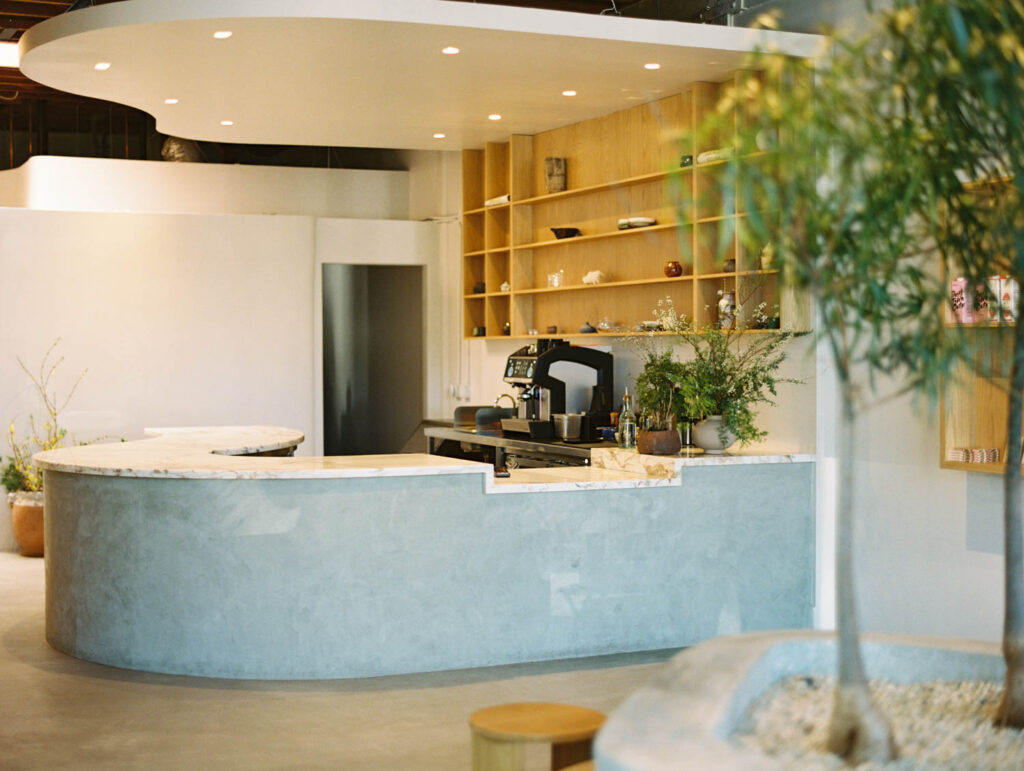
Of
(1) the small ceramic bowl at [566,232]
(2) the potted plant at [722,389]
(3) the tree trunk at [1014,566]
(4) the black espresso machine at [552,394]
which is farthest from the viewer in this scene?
(1) the small ceramic bowl at [566,232]

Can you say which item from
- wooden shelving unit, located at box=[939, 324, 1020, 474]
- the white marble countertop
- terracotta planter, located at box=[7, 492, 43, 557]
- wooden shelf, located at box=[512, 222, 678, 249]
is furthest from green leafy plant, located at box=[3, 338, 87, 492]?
wooden shelving unit, located at box=[939, 324, 1020, 474]

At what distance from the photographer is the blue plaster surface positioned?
537 cm

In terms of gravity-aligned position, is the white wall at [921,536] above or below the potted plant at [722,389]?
below

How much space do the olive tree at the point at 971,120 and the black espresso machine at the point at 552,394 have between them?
4597mm

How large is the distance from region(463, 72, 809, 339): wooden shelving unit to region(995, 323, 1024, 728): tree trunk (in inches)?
116

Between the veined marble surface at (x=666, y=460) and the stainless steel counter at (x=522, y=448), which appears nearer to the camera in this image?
the veined marble surface at (x=666, y=460)

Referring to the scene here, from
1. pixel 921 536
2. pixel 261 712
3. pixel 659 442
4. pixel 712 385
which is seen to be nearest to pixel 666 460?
pixel 659 442

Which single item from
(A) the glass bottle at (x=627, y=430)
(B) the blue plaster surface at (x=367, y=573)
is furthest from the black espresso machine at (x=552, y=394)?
(B) the blue plaster surface at (x=367, y=573)

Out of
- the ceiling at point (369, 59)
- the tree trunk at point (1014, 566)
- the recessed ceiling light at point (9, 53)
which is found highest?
the recessed ceiling light at point (9, 53)

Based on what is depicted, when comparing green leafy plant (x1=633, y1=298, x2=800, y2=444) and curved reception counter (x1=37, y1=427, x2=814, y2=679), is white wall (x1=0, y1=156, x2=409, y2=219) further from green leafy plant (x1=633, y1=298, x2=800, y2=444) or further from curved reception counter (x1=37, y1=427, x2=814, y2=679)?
green leafy plant (x1=633, y1=298, x2=800, y2=444)

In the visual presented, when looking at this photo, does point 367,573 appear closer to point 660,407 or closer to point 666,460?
point 666,460

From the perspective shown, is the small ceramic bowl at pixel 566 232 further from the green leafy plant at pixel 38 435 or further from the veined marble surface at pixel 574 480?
the green leafy plant at pixel 38 435

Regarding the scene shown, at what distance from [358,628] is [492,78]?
2995 millimetres

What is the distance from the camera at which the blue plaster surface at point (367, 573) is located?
211 inches
